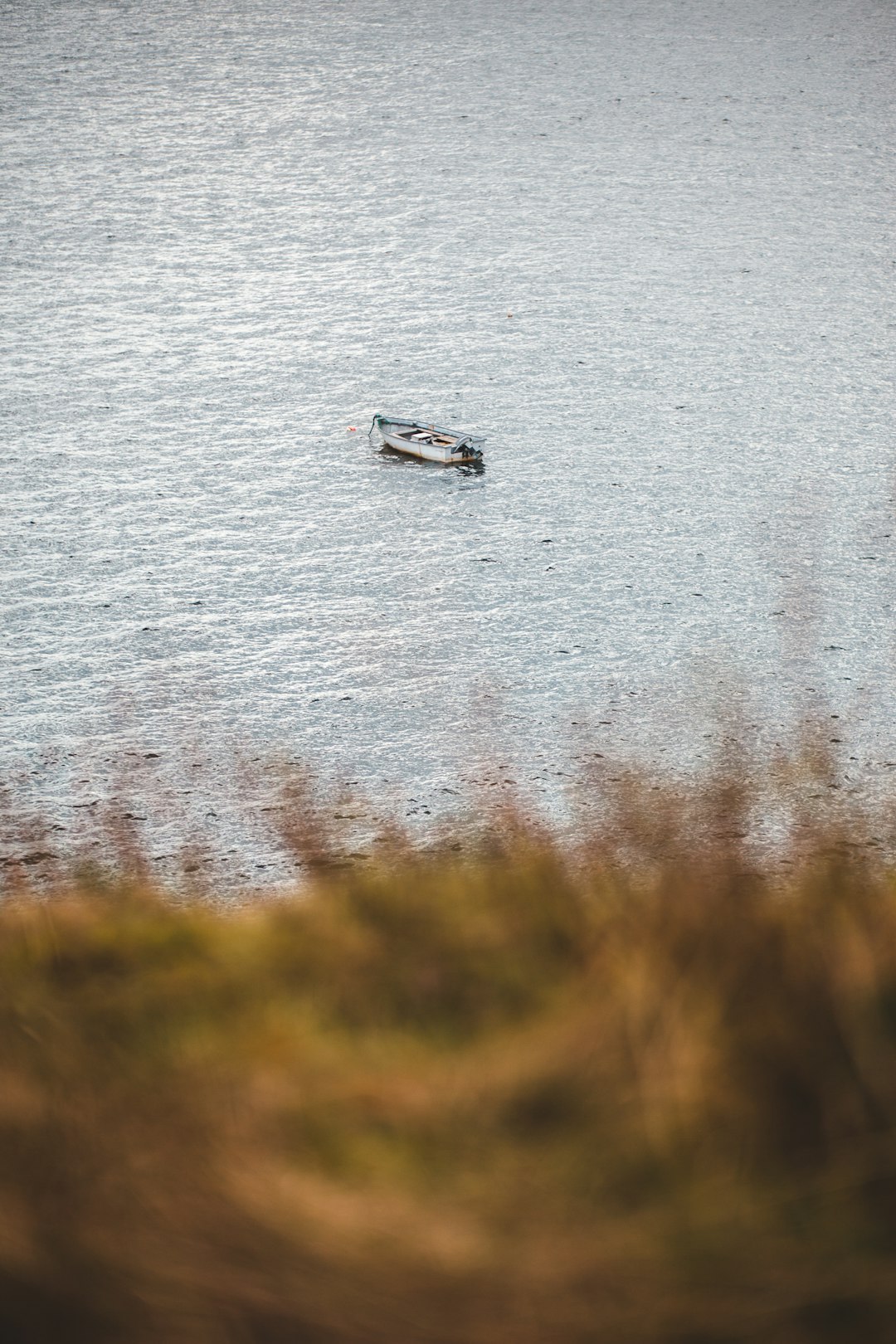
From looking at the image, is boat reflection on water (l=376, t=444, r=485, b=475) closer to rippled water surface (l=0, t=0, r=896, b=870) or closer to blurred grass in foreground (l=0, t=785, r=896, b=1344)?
rippled water surface (l=0, t=0, r=896, b=870)

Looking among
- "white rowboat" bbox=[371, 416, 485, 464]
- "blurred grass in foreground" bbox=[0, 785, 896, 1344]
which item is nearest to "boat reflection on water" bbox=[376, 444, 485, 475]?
"white rowboat" bbox=[371, 416, 485, 464]

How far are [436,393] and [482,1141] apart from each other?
74cm

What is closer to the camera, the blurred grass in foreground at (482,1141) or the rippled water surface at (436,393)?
the blurred grass in foreground at (482,1141)

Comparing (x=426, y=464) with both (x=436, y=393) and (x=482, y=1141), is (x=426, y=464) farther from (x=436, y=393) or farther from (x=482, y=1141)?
(x=482, y=1141)

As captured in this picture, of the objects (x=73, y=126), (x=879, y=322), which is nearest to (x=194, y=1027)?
(x=879, y=322)

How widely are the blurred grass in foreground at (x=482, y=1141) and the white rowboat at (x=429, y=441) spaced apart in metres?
0.60

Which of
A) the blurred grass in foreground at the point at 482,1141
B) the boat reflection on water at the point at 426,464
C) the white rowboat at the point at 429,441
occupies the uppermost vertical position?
the blurred grass in foreground at the point at 482,1141

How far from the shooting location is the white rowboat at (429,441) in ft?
2.46

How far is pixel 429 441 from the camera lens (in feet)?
2.47

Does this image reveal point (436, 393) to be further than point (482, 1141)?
Yes

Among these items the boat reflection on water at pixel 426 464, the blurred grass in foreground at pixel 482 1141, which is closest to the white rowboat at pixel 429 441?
the boat reflection on water at pixel 426 464

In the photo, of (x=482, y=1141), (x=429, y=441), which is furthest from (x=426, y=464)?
(x=482, y=1141)

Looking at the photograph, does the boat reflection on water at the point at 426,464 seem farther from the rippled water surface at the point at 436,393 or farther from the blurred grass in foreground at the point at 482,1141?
the blurred grass in foreground at the point at 482,1141

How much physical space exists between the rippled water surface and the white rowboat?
0.04 feet
